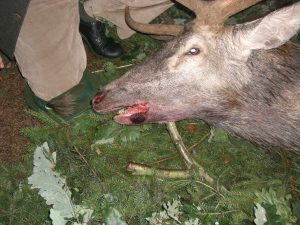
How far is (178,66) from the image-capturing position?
10.8 feet

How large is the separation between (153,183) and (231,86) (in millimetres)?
967

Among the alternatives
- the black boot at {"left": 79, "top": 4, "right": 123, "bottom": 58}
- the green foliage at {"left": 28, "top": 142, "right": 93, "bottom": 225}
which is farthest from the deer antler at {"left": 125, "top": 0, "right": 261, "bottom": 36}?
the black boot at {"left": 79, "top": 4, "right": 123, "bottom": 58}

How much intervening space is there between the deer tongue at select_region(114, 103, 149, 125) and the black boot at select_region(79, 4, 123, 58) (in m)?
1.69

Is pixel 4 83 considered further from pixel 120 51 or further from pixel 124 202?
pixel 124 202

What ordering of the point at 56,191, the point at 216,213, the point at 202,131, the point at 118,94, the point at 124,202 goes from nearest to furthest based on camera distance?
the point at 56,191, the point at 216,213, the point at 124,202, the point at 118,94, the point at 202,131

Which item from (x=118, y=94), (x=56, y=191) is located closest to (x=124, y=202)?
(x=56, y=191)

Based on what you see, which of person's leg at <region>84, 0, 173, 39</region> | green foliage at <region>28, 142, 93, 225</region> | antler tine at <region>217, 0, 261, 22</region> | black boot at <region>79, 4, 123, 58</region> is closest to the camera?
green foliage at <region>28, 142, 93, 225</region>

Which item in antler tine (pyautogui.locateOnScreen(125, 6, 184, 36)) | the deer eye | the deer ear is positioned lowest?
antler tine (pyautogui.locateOnScreen(125, 6, 184, 36))

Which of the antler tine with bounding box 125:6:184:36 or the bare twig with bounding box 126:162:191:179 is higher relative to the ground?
the antler tine with bounding box 125:6:184:36

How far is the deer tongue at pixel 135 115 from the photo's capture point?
3.43 metres

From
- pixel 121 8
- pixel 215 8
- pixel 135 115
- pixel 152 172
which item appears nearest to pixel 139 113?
pixel 135 115

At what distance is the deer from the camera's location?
3254 mm

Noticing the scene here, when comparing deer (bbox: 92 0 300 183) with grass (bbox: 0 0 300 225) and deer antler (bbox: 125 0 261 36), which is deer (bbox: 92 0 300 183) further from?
grass (bbox: 0 0 300 225)

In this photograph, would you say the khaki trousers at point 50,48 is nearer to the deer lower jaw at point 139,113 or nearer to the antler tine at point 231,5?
the deer lower jaw at point 139,113
